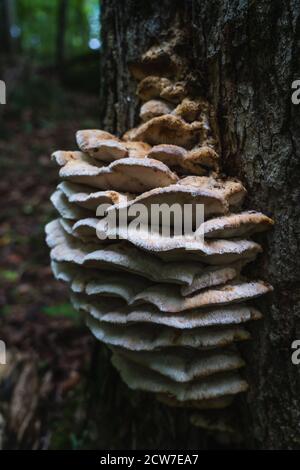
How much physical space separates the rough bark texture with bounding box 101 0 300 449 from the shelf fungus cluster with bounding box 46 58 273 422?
0.09 metres

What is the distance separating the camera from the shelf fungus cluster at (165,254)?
153cm

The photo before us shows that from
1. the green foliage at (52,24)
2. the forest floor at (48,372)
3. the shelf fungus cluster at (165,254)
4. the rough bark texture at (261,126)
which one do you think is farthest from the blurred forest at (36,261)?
the green foliage at (52,24)

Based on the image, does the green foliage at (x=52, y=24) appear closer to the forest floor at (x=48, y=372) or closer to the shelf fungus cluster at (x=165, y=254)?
the forest floor at (x=48, y=372)

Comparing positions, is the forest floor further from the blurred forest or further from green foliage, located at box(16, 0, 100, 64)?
green foliage, located at box(16, 0, 100, 64)

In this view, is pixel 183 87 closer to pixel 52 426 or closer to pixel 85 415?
pixel 85 415

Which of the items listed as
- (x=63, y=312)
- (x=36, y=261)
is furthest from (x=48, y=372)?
(x=36, y=261)

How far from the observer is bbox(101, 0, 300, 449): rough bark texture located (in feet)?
5.07

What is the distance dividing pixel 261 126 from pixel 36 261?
4361mm

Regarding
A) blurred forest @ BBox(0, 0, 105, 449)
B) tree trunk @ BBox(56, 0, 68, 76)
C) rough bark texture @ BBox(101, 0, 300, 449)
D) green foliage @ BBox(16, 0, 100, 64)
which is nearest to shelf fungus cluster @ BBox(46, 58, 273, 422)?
rough bark texture @ BBox(101, 0, 300, 449)

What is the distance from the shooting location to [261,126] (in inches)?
64.4

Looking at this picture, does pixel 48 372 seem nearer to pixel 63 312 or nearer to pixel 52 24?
pixel 63 312

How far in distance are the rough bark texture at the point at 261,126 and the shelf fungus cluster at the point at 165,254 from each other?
0.09 metres

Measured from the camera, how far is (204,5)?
1732 millimetres

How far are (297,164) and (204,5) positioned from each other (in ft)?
2.69
